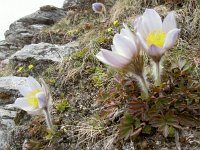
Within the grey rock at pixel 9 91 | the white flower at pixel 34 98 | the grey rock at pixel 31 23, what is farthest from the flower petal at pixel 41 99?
the grey rock at pixel 31 23

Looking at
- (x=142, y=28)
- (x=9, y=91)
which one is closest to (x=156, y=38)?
(x=142, y=28)

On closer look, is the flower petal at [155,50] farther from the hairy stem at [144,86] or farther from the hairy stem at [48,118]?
the hairy stem at [48,118]

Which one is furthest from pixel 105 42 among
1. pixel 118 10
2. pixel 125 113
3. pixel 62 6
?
pixel 62 6

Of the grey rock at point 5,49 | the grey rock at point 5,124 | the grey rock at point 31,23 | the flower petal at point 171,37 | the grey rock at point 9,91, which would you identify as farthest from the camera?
the grey rock at point 5,49

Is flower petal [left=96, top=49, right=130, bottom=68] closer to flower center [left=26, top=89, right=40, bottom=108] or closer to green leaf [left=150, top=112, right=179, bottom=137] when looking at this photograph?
green leaf [left=150, top=112, right=179, bottom=137]

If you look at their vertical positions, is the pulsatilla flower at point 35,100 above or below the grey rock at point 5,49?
above

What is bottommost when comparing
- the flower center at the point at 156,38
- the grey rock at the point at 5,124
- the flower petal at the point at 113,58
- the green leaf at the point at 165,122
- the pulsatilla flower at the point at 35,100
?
the grey rock at the point at 5,124
